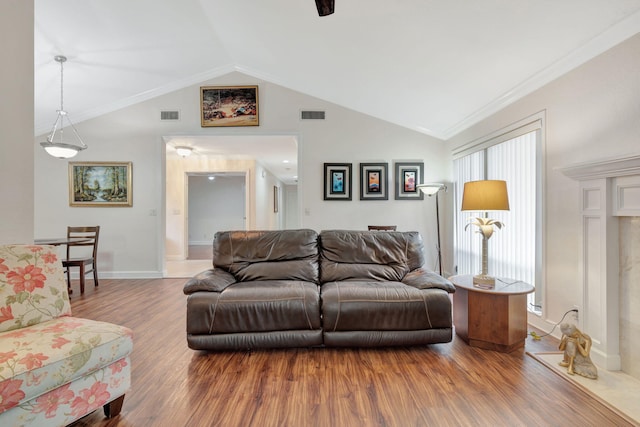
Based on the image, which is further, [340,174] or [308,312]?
[340,174]

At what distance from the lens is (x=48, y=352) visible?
1321 mm

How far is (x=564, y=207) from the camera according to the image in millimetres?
2477

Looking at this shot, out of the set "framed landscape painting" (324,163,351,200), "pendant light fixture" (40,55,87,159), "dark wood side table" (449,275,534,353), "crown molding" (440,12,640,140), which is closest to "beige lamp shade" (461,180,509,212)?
"dark wood side table" (449,275,534,353)

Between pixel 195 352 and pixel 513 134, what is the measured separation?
368cm

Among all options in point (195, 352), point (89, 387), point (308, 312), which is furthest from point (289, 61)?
point (89, 387)

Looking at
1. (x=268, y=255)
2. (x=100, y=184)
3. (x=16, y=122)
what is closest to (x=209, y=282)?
(x=268, y=255)

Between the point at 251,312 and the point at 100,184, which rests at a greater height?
the point at 100,184

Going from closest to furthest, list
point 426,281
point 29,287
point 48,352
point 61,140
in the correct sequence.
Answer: point 48,352
point 29,287
point 426,281
point 61,140

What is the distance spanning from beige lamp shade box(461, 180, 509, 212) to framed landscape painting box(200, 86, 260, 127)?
12.2 ft

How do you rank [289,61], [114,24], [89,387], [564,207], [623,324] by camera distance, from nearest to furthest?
[89,387]
[623,324]
[564,207]
[114,24]
[289,61]

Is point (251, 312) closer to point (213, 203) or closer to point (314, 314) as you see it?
point (314, 314)

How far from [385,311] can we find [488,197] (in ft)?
4.10

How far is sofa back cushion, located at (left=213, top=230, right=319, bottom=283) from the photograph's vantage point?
9.17 ft

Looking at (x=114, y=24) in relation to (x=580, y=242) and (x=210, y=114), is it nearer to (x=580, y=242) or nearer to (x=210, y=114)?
(x=210, y=114)
